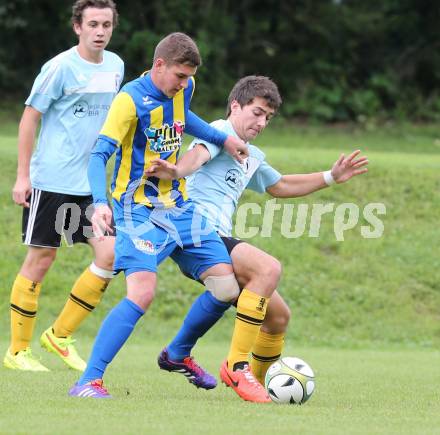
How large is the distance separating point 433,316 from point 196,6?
12.7 meters

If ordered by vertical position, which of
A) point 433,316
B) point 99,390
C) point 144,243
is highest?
point 144,243

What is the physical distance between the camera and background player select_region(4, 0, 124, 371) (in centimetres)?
725

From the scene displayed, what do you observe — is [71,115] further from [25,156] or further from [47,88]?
[25,156]

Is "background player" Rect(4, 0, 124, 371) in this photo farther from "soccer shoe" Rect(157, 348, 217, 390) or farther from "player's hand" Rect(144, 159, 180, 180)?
"player's hand" Rect(144, 159, 180, 180)

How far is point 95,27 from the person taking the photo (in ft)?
23.5

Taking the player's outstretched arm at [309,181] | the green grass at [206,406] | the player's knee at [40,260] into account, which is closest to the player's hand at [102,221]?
the green grass at [206,406]

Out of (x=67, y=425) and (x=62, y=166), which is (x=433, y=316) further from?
(x=67, y=425)

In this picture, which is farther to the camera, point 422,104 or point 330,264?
point 422,104

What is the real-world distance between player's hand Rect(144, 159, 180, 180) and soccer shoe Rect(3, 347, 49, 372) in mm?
1993

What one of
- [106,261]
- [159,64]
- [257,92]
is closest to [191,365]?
[106,261]

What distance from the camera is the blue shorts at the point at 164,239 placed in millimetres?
5922

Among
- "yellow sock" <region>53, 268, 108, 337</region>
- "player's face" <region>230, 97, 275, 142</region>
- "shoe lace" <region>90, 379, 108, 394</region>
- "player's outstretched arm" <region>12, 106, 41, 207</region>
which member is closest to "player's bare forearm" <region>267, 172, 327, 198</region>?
"player's face" <region>230, 97, 275, 142</region>

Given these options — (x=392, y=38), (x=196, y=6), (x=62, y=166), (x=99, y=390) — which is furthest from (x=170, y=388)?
(x=392, y=38)

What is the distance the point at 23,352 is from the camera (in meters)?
7.49
